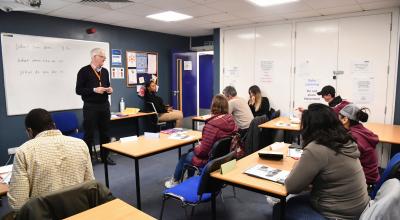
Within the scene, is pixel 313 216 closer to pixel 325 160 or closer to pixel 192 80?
pixel 325 160

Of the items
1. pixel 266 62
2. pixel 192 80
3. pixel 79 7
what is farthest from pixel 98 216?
pixel 192 80

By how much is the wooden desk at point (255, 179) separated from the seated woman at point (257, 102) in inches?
106

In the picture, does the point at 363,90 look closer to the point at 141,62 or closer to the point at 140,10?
the point at 140,10

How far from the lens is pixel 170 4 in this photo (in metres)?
3.75

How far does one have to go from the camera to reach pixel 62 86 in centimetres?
463

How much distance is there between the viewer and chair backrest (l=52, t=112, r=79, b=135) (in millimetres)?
4379

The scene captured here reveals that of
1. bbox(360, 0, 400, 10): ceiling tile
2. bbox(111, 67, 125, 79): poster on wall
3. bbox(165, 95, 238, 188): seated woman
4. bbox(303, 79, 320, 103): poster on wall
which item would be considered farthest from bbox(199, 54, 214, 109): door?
bbox(165, 95, 238, 188): seated woman

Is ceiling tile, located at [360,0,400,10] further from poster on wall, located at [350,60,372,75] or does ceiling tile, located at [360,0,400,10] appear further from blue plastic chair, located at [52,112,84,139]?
blue plastic chair, located at [52,112,84,139]

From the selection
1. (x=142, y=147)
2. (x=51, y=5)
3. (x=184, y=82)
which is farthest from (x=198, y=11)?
(x=184, y=82)

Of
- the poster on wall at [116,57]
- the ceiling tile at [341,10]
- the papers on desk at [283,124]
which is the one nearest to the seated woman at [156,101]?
the poster on wall at [116,57]

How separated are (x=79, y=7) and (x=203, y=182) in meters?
3.25

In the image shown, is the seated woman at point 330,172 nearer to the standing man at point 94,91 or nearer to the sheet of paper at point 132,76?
the standing man at point 94,91

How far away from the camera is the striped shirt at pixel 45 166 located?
1.53 meters

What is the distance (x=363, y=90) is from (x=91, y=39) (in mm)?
4697
